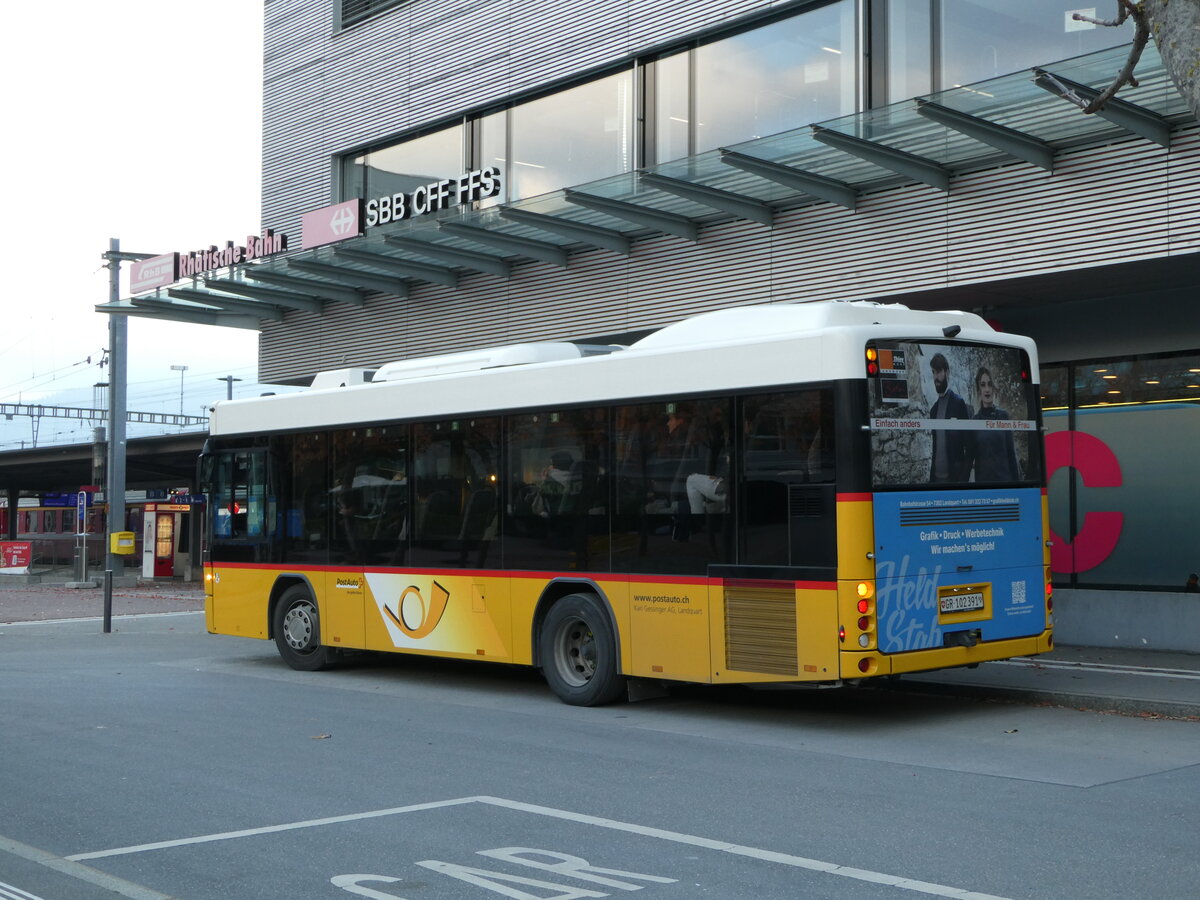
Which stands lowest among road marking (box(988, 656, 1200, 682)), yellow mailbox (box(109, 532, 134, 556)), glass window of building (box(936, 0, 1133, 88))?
road marking (box(988, 656, 1200, 682))

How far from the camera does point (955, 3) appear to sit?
15445 millimetres

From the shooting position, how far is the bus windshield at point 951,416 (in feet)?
33.5

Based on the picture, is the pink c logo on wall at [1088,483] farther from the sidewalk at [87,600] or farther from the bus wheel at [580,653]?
the sidewalk at [87,600]

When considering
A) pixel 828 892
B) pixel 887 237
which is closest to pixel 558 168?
pixel 887 237

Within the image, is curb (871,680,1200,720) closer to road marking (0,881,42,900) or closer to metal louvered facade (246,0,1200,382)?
metal louvered facade (246,0,1200,382)

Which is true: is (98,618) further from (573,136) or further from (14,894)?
(14,894)

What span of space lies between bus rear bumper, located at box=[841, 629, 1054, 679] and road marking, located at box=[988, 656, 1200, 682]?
122cm

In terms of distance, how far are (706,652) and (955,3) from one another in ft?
28.4

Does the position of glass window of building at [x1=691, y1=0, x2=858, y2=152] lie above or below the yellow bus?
above

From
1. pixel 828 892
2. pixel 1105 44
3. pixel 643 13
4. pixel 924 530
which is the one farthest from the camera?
pixel 643 13

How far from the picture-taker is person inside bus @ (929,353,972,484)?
1057 centimetres

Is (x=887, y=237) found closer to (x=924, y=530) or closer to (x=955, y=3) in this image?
(x=955, y=3)

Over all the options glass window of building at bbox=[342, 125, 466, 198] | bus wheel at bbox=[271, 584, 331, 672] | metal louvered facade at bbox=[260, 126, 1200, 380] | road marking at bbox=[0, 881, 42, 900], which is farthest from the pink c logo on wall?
road marking at bbox=[0, 881, 42, 900]

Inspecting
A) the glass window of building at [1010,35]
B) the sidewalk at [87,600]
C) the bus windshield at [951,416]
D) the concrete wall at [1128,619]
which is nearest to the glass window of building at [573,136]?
the glass window of building at [1010,35]
